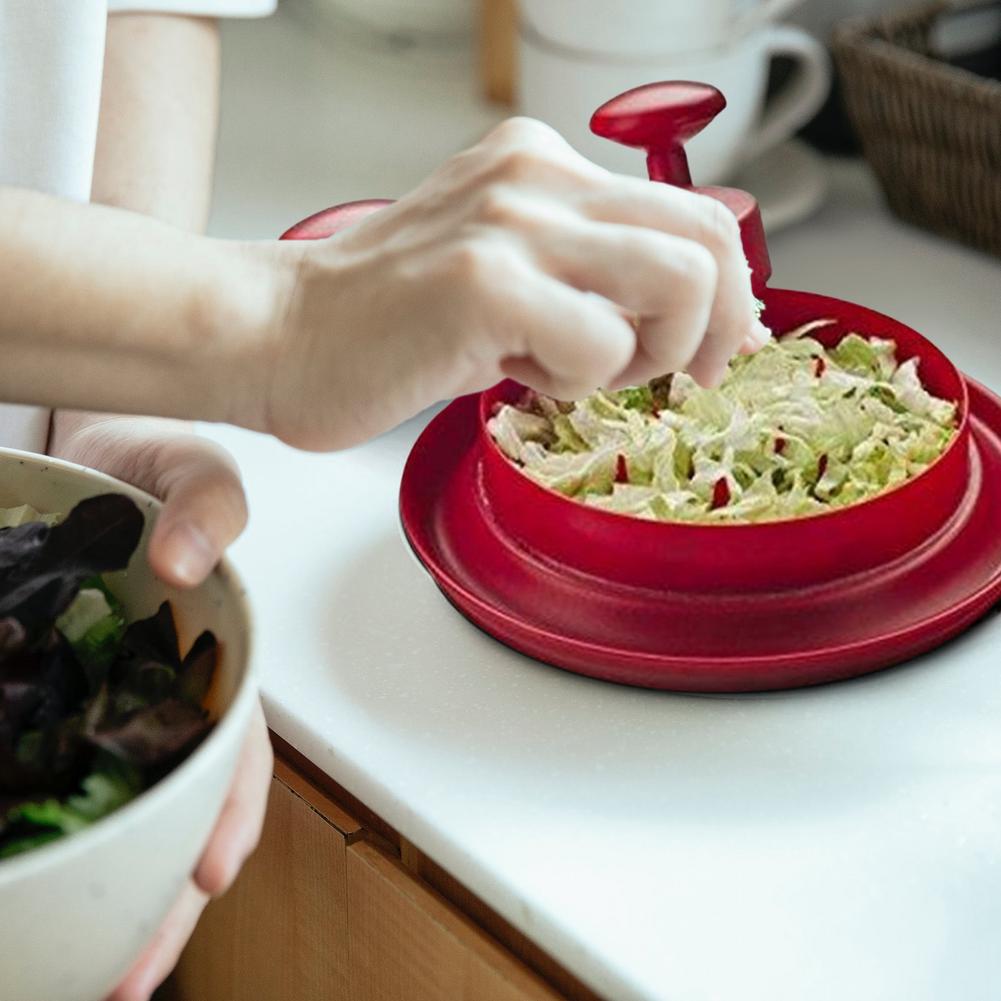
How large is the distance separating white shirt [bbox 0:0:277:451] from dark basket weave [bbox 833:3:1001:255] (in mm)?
565

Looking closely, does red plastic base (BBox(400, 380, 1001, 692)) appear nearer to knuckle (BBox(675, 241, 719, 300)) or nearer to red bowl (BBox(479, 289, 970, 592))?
red bowl (BBox(479, 289, 970, 592))

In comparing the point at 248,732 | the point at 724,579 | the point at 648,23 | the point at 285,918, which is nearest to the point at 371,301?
the point at 248,732

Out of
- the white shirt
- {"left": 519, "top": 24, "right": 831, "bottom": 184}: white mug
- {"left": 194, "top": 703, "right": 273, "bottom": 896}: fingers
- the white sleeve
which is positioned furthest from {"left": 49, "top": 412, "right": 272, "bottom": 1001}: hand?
{"left": 519, "top": 24, "right": 831, "bottom": 184}: white mug

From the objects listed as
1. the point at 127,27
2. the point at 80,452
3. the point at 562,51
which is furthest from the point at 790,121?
the point at 80,452

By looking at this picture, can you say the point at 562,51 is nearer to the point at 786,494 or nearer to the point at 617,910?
the point at 786,494

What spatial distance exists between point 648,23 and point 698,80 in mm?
60

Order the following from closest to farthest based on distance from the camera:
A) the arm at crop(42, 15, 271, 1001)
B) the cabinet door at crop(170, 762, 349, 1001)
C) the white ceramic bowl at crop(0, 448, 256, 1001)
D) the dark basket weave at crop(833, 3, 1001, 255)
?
the white ceramic bowl at crop(0, 448, 256, 1001) < the arm at crop(42, 15, 271, 1001) < the cabinet door at crop(170, 762, 349, 1001) < the dark basket weave at crop(833, 3, 1001, 255)

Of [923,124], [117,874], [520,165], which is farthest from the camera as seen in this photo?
[923,124]

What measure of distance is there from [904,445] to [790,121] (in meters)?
0.51

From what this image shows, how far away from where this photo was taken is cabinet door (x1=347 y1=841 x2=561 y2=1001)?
639 millimetres

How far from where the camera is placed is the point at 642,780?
2.15 ft

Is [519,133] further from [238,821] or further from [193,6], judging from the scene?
[193,6]

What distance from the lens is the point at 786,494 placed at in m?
0.73

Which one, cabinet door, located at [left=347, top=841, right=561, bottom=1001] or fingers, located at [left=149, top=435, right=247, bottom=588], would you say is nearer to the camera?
fingers, located at [left=149, top=435, right=247, bottom=588]
